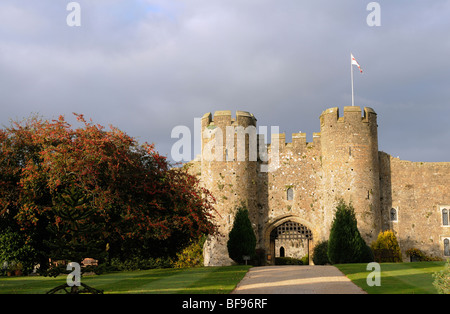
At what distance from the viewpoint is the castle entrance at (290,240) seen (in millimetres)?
37938

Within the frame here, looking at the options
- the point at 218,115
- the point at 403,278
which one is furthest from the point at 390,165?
the point at 403,278

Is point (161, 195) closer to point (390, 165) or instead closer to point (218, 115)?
point (218, 115)

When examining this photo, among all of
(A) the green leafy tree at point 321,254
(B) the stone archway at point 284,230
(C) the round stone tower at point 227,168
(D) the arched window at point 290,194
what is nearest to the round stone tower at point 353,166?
(A) the green leafy tree at point 321,254

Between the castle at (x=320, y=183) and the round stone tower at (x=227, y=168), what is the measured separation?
0.23ft

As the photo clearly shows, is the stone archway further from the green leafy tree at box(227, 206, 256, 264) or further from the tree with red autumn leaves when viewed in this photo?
the tree with red autumn leaves

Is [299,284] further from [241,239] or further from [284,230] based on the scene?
[284,230]

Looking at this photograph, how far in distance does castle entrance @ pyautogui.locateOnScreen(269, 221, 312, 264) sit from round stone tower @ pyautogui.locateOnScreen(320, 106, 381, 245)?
298 cm

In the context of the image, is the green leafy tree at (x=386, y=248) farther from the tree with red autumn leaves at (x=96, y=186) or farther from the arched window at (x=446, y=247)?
the tree with red autumn leaves at (x=96, y=186)

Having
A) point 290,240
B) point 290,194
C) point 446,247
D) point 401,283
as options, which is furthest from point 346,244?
point 290,240

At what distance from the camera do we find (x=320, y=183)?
3703cm

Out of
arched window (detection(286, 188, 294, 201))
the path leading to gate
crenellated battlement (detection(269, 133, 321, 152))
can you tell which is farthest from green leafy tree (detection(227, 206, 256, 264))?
the path leading to gate

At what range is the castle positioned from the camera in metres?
35.6

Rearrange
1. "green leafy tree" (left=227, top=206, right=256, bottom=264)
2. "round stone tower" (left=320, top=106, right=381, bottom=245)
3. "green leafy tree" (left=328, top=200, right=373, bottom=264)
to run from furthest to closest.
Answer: "round stone tower" (left=320, top=106, right=381, bottom=245) < "green leafy tree" (left=227, top=206, right=256, bottom=264) < "green leafy tree" (left=328, top=200, right=373, bottom=264)

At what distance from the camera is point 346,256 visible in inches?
1230
